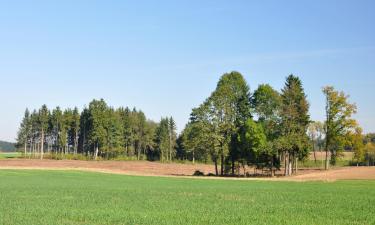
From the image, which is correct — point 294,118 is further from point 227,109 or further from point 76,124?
point 76,124

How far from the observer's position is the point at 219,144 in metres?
78.4

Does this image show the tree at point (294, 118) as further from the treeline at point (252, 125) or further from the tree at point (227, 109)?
the tree at point (227, 109)

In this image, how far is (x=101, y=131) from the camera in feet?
479

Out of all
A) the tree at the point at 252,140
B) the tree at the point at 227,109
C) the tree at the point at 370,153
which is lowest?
the tree at the point at 370,153

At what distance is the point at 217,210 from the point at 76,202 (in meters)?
9.67

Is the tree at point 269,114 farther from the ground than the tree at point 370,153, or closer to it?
farther from the ground

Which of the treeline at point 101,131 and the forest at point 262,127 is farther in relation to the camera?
the treeline at point 101,131

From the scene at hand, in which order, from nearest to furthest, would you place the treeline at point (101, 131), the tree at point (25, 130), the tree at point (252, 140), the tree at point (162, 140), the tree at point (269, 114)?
1. the tree at point (252, 140)
2. the tree at point (269, 114)
3. the treeline at point (101, 131)
4. the tree at point (162, 140)
5. the tree at point (25, 130)

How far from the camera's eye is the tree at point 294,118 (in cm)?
7412

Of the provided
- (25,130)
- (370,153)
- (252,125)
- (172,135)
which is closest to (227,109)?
(252,125)

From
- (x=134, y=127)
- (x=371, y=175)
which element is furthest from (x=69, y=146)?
(x=371, y=175)

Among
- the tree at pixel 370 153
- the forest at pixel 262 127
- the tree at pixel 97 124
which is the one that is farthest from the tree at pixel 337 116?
the tree at pixel 97 124

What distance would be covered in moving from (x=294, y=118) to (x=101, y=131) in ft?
275

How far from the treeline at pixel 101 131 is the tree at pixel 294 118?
79.6 metres
